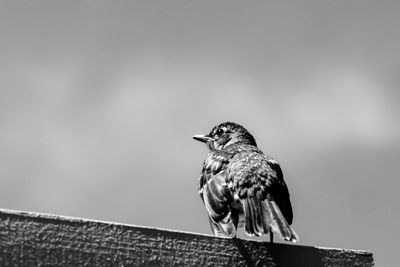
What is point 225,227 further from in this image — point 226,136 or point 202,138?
point 202,138

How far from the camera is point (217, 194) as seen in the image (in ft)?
17.0

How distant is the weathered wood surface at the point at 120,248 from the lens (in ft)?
9.33

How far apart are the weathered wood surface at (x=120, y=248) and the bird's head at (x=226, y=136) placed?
12.9 feet

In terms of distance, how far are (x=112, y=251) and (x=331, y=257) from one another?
3.52ft

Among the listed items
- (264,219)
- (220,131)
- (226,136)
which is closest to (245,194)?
(264,219)

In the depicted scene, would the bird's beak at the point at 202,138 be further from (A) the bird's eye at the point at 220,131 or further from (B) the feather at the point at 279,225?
(B) the feather at the point at 279,225

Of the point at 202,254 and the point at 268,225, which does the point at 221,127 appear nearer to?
the point at 268,225

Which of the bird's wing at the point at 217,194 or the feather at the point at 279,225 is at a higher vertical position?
the bird's wing at the point at 217,194

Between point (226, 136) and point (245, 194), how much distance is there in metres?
2.75

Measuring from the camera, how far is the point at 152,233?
306 cm

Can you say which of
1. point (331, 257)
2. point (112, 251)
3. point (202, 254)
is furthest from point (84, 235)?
point (331, 257)

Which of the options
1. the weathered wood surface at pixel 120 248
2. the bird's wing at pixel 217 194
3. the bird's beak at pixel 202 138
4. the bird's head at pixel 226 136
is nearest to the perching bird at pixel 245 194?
the bird's wing at pixel 217 194

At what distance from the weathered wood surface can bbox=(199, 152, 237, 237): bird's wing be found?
52.0 inches

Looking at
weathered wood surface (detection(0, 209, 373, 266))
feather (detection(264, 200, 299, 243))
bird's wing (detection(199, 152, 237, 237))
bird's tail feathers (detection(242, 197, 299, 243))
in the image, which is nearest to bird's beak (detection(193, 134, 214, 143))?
bird's wing (detection(199, 152, 237, 237))
